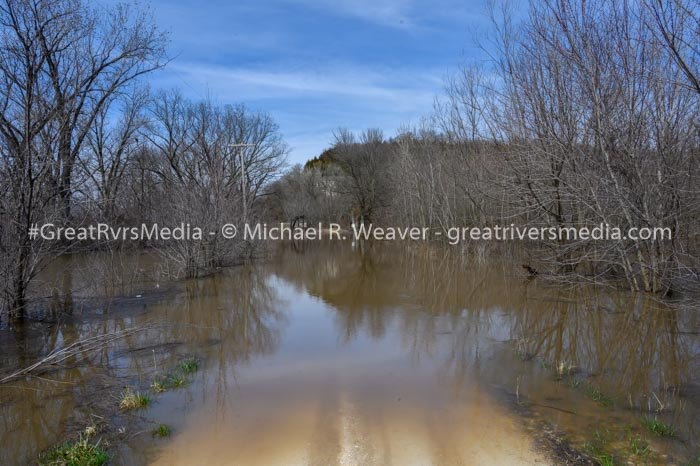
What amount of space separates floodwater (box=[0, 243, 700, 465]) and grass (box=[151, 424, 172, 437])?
0.06m

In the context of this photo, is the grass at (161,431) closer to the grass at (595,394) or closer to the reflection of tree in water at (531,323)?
the reflection of tree in water at (531,323)

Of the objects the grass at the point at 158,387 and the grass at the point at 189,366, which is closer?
the grass at the point at 158,387

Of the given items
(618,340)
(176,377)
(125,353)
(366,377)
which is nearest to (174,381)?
(176,377)

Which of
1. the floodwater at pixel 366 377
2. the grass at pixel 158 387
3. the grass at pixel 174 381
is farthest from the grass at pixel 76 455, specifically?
the grass at pixel 174 381

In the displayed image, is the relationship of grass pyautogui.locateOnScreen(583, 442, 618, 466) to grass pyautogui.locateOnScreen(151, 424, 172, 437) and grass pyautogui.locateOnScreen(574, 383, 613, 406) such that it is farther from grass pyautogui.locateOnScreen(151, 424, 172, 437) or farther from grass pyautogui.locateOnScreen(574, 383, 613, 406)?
grass pyautogui.locateOnScreen(151, 424, 172, 437)

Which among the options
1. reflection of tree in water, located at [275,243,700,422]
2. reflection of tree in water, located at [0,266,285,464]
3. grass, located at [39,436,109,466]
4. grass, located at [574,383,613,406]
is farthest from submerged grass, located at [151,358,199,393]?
grass, located at [574,383,613,406]

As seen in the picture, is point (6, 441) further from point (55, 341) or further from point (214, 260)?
point (214, 260)

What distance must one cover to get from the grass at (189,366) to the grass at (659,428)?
4.47m

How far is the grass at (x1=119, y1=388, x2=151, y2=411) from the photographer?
4262 millimetres

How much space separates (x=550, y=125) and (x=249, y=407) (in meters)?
7.97

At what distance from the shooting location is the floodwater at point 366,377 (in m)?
3.54

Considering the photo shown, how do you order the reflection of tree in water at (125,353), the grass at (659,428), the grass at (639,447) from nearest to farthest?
the grass at (639,447)
the grass at (659,428)
the reflection of tree in water at (125,353)

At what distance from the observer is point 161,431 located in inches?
148

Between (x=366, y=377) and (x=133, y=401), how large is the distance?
2.32 metres
